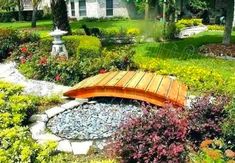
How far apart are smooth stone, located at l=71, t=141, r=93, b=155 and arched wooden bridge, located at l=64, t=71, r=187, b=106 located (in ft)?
6.09

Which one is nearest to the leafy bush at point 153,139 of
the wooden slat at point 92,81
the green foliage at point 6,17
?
the wooden slat at point 92,81

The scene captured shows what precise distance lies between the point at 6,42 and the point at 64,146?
9.37 meters

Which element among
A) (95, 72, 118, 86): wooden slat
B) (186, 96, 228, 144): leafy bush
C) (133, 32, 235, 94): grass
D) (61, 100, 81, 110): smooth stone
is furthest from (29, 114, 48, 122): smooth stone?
(133, 32, 235, 94): grass

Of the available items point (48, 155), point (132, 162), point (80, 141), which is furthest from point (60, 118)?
point (132, 162)

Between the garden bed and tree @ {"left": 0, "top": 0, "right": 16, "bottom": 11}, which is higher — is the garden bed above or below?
below

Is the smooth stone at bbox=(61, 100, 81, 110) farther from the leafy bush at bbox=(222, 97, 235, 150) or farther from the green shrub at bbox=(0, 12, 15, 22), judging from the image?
the green shrub at bbox=(0, 12, 15, 22)

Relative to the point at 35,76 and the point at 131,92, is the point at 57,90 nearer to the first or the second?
the point at 35,76

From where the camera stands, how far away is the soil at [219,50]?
14953mm

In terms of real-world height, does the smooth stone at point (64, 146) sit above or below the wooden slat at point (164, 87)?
below

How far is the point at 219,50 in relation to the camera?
1527 centimetres

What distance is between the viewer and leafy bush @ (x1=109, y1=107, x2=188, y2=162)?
18.0 feet

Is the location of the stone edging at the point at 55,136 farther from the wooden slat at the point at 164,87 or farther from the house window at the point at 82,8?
the house window at the point at 82,8

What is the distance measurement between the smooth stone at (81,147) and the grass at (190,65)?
3961 millimetres

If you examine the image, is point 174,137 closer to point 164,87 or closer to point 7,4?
point 164,87
